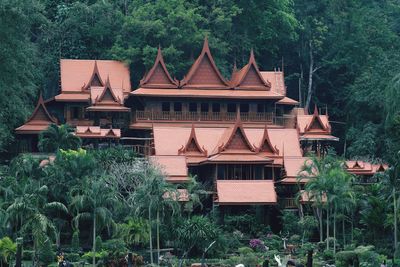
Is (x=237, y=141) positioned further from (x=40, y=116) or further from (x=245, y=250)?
(x=40, y=116)

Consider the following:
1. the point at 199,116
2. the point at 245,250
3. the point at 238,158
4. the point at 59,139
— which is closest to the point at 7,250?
the point at 245,250

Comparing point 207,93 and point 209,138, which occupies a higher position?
point 207,93

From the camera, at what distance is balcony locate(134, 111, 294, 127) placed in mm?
65688

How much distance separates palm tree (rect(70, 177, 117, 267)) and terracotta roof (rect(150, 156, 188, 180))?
264 inches

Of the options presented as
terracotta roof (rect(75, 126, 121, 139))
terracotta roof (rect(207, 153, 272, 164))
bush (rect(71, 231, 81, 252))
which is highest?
terracotta roof (rect(75, 126, 121, 139))

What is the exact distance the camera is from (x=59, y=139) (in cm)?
5694

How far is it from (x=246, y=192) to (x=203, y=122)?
436 inches

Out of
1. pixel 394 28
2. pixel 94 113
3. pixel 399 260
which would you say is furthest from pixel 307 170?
pixel 394 28

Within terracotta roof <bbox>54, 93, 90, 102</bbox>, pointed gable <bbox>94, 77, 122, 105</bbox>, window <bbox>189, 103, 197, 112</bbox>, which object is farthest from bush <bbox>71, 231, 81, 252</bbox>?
window <bbox>189, 103, 197, 112</bbox>

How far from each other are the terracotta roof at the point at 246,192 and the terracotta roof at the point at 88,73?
14.3 meters

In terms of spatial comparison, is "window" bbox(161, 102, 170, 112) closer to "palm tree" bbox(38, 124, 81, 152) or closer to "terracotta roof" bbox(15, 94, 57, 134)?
"terracotta roof" bbox(15, 94, 57, 134)

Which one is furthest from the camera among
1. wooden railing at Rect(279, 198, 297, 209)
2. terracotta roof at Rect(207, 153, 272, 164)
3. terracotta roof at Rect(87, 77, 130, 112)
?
terracotta roof at Rect(87, 77, 130, 112)

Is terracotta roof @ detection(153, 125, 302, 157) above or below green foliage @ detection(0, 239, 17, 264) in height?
above

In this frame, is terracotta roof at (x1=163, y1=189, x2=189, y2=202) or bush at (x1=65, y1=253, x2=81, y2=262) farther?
terracotta roof at (x1=163, y1=189, x2=189, y2=202)
